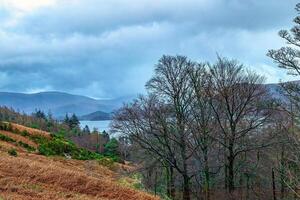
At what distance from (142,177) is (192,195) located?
531 cm

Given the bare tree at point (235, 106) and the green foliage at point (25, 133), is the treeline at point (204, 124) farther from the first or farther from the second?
the green foliage at point (25, 133)

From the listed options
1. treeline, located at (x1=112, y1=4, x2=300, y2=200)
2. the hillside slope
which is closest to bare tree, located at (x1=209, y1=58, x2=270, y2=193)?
treeline, located at (x1=112, y1=4, x2=300, y2=200)

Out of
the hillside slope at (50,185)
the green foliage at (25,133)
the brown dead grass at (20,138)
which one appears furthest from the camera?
the green foliage at (25,133)

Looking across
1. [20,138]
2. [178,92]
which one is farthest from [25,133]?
[178,92]

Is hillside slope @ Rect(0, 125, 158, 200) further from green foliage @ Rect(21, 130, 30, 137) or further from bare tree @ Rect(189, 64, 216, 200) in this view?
bare tree @ Rect(189, 64, 216, 200)

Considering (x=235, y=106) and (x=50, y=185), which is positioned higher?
(x=235, y=106)

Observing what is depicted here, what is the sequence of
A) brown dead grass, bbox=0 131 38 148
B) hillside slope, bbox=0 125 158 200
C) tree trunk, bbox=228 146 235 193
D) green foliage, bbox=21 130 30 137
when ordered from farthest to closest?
1. tree trunk, bbox=228 146 235 193
2. green foliage, bbox=21 130 30 137
3. brown dead grass, bbox=0 131 38 148
4. hillside slope, bbox=0 125 158 200

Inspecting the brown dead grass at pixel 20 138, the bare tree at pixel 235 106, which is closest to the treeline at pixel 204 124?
the bare tree at pixel 235 106

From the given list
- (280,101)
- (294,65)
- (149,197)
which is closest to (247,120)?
(280,101)

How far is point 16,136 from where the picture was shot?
3112 centimetres

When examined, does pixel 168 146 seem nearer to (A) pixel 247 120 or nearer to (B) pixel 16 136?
(A) pixel 247 120

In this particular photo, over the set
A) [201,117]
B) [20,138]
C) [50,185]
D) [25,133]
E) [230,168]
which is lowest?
[50,185]

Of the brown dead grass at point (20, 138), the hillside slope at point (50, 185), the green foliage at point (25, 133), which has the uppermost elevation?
the green foliage at point (25, 133)

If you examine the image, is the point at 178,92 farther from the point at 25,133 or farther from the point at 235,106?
the point at 25,133
